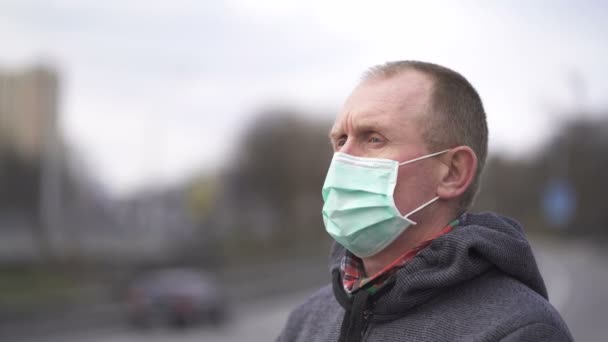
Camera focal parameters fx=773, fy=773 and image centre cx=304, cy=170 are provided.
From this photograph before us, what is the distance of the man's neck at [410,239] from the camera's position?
247 centimetres

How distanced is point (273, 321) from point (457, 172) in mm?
24283

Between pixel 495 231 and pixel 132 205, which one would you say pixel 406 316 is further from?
pixel 132 205

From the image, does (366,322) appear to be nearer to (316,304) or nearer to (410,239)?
(410,239)

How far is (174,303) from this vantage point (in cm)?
2392

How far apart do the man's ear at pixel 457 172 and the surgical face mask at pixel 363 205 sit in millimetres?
38

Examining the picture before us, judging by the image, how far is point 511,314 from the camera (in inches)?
81.1

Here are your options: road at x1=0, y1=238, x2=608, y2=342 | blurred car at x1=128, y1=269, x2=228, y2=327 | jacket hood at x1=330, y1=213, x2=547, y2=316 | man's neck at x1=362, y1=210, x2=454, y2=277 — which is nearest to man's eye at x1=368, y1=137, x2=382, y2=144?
man's neck at x1=362, y1=210, x2=454, y2=277

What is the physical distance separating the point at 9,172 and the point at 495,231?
37701 mm

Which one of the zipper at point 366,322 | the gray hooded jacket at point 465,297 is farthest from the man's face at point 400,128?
the zipper at point 366,322

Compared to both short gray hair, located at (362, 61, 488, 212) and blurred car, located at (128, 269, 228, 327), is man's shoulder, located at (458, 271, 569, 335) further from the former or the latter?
blurred car, located at (128, 269, 228, 327)

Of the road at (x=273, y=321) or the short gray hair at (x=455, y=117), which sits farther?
the road at (x=273, y=321)

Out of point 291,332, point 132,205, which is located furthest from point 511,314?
point 132,205

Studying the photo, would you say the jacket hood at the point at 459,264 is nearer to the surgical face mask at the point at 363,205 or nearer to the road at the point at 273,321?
the surgical face mask at the point at 363,205

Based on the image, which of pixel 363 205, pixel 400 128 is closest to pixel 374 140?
pixel 400 128
